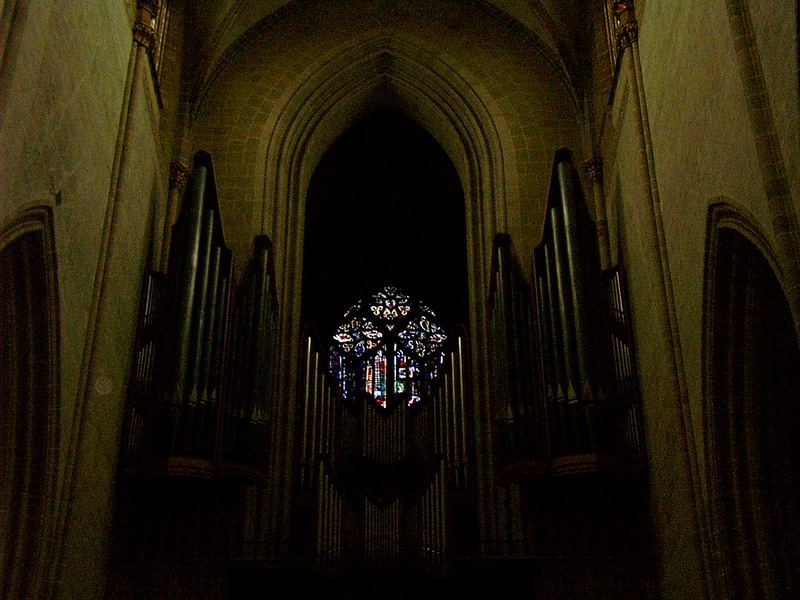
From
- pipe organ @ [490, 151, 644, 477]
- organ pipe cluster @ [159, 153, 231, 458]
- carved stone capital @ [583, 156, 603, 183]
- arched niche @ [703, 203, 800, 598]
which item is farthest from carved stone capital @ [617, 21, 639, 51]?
organ pipe cluster @ [159, 153, 231, 458]

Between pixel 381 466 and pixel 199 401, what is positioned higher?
pixel 199 401

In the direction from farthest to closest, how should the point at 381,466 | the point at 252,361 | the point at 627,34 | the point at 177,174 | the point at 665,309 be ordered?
the point at 381,466 < the point at 177,174 < the point at 252,361 < the point at 627,34 < the point at 665,309

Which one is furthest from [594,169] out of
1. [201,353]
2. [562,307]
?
[201,353]

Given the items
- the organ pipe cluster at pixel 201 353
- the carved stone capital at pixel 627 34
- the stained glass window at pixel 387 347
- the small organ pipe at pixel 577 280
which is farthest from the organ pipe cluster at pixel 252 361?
the carved stone capital at pixel 627 34

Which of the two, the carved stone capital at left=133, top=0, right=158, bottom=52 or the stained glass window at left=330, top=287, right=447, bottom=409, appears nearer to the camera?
the carved stone capital at left=133, top=0, right=158, bottom=52

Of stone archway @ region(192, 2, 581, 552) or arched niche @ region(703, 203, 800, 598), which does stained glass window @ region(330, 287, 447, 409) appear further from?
arched niche @ region(703, 203, 800, 598)

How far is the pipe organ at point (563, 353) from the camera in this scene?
9.74m

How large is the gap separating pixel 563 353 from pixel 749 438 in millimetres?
2663

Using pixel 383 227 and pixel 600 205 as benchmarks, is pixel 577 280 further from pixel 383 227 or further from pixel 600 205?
pixel 383 227

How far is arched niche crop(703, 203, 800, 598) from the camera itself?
7.54m

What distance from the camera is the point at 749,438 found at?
7.79 m

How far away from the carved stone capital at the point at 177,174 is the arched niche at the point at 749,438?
24.4ft

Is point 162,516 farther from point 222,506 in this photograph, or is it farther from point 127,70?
point 127,70

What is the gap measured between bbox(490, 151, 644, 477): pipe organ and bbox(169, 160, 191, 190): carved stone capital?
4.31m
